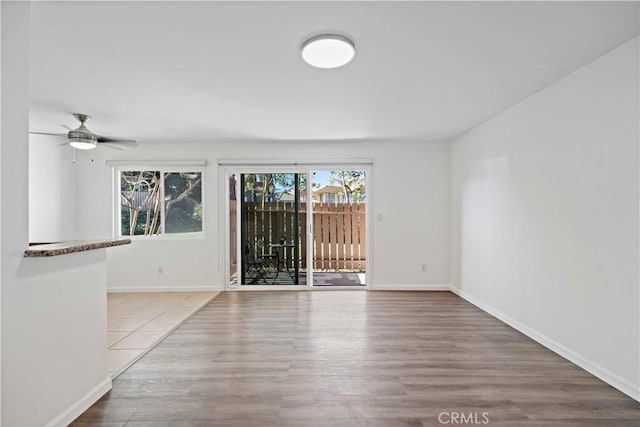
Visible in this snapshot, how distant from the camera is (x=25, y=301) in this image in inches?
59.1

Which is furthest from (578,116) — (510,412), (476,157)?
(510,412)

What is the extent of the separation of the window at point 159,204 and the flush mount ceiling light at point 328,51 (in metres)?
3.31

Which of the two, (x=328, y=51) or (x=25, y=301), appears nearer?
(x=25, y=301)

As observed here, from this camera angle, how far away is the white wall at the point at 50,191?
14.1 feet

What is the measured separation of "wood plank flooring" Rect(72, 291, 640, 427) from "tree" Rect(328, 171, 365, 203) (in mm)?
3031

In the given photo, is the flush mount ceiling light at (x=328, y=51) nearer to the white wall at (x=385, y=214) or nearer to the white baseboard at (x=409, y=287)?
the white wall at (x=385, y=214)

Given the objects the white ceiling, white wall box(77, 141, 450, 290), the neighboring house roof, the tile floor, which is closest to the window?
white wall box(77, 141, 450, 290)

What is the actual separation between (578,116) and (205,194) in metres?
4.44

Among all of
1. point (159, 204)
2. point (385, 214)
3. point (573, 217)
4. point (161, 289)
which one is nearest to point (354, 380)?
point (573, 217)

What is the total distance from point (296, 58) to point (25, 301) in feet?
6.69

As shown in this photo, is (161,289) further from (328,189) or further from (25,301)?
(25,301)

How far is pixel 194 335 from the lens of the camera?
308 cm

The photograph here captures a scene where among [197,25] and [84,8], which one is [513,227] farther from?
[84,8]

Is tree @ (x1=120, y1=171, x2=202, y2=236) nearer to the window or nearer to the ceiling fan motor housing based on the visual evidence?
the window
